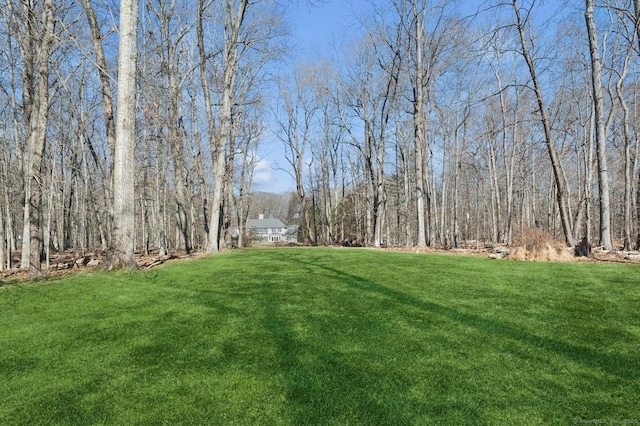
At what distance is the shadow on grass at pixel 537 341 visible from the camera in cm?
239

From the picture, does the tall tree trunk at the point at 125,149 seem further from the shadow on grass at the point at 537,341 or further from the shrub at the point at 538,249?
the shrub at the point at 538,249

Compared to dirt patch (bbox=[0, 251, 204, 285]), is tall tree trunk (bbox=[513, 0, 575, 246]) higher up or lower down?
higher up

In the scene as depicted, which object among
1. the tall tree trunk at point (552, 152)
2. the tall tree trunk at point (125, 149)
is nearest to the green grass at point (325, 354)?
the tall tree trunk at point (125, 149)

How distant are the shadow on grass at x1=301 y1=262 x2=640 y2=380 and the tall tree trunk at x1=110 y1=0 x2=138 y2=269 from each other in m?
4.97

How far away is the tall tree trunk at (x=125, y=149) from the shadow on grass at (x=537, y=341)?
4.97 meters

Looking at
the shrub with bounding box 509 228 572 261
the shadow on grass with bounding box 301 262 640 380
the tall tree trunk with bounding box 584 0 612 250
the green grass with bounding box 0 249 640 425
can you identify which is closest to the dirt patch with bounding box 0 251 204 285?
the green grass with bounding box 0 249 640 425

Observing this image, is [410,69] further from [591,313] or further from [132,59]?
[591,313]

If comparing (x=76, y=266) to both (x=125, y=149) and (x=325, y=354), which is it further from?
(x=325, y=354)

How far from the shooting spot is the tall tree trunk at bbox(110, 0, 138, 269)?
675 centimetres

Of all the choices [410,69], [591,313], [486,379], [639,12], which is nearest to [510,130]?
[410,69]

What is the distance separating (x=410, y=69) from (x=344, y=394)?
1585 cm

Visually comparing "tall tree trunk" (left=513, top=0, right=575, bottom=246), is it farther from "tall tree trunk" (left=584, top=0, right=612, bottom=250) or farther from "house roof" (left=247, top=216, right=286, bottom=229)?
"house roof" (left=247, top=216, right=286, bottom=229)

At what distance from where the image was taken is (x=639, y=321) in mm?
3215

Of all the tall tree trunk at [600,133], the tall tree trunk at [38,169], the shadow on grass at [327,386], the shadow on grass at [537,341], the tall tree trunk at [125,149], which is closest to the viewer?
the shadow on grass at [327,386]
